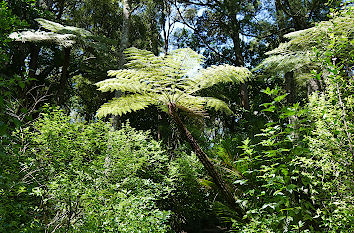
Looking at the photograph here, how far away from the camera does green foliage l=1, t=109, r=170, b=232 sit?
259cm

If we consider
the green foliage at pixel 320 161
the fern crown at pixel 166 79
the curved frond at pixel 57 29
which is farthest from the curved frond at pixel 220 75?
the curved frond at pixel 57 29

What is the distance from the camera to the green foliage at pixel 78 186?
2.59m

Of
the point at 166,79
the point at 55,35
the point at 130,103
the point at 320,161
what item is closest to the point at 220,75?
the point at 166,79

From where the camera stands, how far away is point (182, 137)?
Result: 5.39 m

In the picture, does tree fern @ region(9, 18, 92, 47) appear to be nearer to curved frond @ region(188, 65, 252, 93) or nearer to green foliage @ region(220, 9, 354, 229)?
curved frond @ region(188, 65, 252, 93)

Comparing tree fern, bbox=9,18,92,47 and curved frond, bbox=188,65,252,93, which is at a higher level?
tree fern, bbox=9,18,92,47

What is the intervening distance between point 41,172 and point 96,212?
0.85m

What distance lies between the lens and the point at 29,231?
2.19 m

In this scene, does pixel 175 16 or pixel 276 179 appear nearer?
pixel 276 179

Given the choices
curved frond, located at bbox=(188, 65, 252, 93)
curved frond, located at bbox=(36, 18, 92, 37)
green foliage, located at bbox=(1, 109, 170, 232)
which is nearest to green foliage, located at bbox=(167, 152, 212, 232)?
green foliage, located at bbox=(1, 109, 170, 232)

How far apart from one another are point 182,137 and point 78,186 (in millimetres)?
2824

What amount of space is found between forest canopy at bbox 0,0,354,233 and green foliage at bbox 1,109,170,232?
22 mm

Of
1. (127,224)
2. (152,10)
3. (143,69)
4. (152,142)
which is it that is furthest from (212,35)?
(127,224)

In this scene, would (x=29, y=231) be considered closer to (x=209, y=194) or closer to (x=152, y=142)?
(x=152, y=142)
